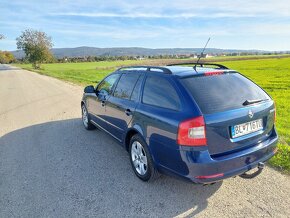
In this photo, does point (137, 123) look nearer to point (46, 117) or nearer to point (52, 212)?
point (52, 212)

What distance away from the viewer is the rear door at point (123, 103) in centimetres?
399

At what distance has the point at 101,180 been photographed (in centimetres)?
386

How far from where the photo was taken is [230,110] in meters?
3.05

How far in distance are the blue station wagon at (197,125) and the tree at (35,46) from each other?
56.4 m

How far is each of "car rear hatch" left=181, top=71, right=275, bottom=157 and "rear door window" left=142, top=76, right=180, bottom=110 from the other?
21 cm

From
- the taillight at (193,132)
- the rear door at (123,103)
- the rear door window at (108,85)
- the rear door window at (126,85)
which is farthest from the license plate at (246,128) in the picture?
the rear door window at (108,85)

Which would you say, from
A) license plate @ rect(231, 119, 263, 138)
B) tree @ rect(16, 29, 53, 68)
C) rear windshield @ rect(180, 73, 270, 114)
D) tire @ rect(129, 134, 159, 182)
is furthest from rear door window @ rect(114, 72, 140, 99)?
tree @ rect(16, 29, 53, 68)

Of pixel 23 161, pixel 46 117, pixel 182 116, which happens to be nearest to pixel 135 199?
pixel 182 116

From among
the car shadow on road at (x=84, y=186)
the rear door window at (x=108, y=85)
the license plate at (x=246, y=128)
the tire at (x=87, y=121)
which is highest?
the rear door window at (x=108, y=85)

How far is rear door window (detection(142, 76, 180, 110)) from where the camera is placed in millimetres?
3188

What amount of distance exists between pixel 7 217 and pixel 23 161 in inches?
67.3

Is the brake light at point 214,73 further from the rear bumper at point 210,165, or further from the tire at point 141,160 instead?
the tire at point 141,160

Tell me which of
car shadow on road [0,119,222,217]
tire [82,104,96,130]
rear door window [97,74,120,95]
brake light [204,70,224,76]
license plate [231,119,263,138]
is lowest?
car shadow on road [0,119,222,217]

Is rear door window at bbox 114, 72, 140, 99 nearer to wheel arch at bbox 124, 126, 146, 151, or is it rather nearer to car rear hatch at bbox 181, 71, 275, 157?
wheel arch at bbox 124, 126, 146, 151
